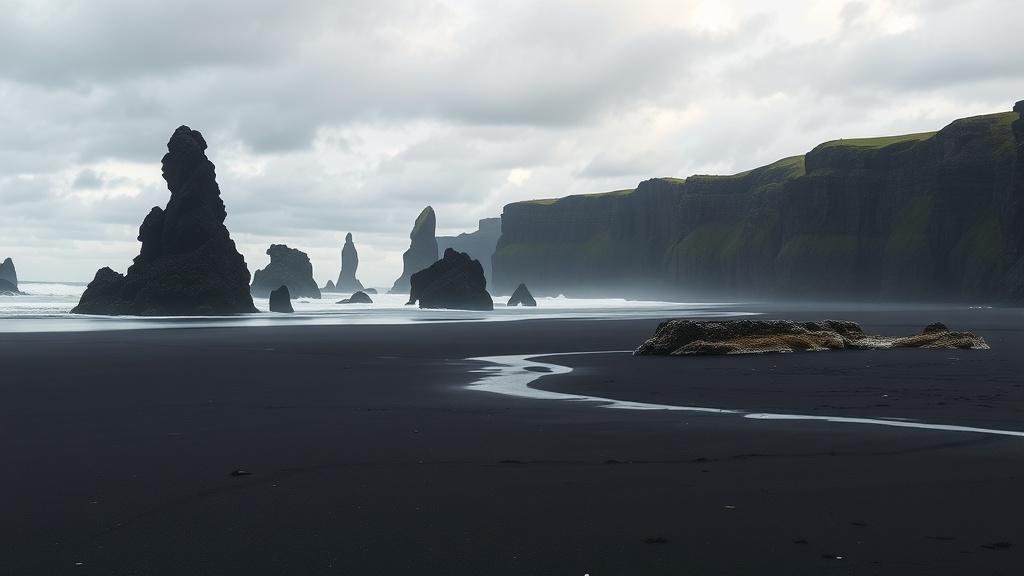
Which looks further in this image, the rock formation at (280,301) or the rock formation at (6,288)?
the rock formation at (6,288)

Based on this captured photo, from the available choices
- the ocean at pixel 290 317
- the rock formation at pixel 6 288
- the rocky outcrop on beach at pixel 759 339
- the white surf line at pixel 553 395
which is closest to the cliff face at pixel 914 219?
the ocean at pixel 290 317

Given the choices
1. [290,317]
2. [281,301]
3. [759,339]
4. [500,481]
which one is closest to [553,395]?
[500,481]

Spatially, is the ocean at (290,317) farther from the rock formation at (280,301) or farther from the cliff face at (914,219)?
the cliff face at (914,219)

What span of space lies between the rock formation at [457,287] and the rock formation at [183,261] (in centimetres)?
3045

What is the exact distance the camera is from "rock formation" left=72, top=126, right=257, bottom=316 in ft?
280

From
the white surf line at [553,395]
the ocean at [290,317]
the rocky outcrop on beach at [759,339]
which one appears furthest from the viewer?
the ocean at [290,317]

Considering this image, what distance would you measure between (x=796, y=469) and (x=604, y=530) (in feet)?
11.0

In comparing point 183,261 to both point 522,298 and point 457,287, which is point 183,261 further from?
point 522,298

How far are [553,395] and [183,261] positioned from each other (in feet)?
256

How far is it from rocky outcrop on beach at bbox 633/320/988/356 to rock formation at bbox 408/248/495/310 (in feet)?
280

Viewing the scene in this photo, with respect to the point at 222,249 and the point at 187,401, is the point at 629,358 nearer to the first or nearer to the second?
the point at 187,401

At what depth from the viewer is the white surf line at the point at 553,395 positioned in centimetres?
1320

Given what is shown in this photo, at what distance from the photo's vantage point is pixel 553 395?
1805 cm

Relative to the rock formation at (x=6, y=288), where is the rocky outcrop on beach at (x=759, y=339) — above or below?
below
